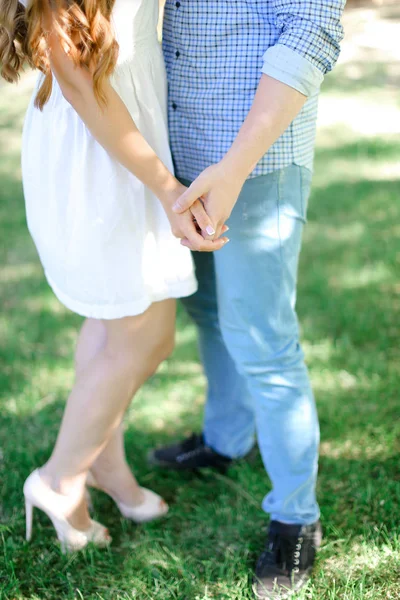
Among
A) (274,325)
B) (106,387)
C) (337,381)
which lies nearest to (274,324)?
(274,325)

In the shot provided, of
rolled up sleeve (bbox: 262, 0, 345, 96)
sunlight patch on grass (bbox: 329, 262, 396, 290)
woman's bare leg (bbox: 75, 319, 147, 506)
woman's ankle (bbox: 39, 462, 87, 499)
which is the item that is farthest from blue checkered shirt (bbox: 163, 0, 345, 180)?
sunlight patch on grass (bbox: 329, 262, 396, 290)

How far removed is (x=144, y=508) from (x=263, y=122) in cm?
111

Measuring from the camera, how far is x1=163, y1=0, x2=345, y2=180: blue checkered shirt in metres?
1.38

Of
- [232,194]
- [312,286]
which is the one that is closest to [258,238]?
[232,194]

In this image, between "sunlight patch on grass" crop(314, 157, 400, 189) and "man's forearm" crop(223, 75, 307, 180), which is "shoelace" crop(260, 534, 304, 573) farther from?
"sunlight patch on grass" crop(314, 157, 400, 189)

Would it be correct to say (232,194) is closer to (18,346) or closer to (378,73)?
(18,346)

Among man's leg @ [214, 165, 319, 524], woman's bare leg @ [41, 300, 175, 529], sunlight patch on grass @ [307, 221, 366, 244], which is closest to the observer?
man's leg @ [214, 165, 319, 524]

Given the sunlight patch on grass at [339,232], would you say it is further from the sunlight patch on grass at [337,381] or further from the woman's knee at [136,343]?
the woman's knee at [136,343]

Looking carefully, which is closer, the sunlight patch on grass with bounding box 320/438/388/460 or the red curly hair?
the red curly hair

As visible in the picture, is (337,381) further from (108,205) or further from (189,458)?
(108,205)

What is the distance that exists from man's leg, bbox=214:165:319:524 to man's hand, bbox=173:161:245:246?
0.13 metres

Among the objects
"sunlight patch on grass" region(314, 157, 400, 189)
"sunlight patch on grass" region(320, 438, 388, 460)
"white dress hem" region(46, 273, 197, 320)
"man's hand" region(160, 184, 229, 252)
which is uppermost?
"man's hand" region(160, 184, 229, 252)

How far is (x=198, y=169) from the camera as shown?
1618mm

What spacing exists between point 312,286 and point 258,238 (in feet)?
5.10
